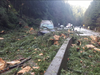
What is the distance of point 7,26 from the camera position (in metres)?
10.4

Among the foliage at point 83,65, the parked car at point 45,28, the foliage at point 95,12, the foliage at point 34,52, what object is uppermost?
the foliage at point 95,12

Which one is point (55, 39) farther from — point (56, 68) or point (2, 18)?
point (2, 18)

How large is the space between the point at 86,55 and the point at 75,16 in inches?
2829

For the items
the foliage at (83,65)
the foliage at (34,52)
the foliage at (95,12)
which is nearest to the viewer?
the foliage at (83,65)

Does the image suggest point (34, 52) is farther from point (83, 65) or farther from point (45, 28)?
point (45, 28)

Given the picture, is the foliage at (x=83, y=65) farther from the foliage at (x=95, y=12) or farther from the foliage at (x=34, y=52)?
the foliage at (x=95, y=12)

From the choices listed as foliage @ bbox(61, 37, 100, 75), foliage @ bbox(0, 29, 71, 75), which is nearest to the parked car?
foliage @ bbox(0, 29, 71, 75)

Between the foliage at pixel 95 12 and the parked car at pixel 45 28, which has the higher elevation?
the foliage at pixel 95 12

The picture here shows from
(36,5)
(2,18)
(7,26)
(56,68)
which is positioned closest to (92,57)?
(56,68)

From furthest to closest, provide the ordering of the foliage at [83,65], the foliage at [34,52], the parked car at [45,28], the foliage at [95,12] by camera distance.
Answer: the parked car at [45,28], the foliage at [95,12], the foliage at [34,52], the foliage at [83,65]

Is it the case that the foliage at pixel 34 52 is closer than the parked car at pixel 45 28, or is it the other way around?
the foliage at pixel 34 52

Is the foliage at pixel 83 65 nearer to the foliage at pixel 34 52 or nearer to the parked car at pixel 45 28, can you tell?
the foliage at pixel 34 52

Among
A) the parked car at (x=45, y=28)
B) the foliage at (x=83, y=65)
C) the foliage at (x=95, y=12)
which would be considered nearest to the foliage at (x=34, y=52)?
the foliage at (x=83, y=65)

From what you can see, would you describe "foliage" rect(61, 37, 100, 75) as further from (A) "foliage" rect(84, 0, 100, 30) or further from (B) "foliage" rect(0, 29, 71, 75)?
(A) "foliage" rect(84, 0, 100, 30)
